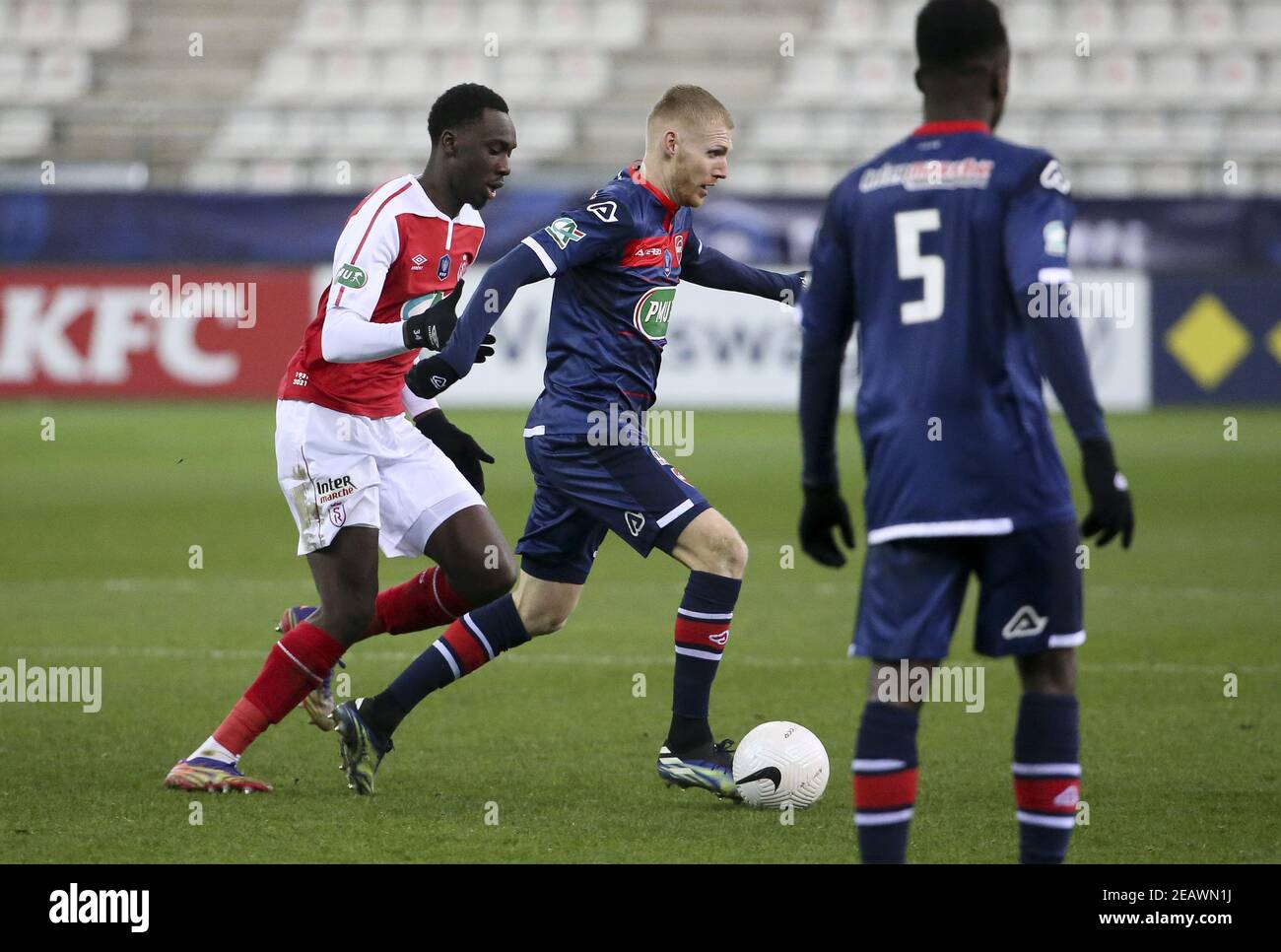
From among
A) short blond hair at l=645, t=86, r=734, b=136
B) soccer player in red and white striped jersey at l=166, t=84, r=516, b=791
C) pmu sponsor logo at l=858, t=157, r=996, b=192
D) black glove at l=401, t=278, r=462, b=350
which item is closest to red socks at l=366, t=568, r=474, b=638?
soccer player in red and white striped jersey at l=166, t=84, r=516, b=791

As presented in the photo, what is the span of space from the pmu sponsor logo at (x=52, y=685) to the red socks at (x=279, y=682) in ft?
5.11

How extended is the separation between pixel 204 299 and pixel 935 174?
1878 cm

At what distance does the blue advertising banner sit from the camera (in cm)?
2028

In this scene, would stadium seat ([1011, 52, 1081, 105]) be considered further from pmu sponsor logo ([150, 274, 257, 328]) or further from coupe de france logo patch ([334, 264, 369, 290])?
coupe de france logo patch ([334, 264, 369, 290])

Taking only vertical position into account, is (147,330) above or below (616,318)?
below

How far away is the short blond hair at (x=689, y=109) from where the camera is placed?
5.64 metres

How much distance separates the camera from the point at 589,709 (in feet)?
23.0

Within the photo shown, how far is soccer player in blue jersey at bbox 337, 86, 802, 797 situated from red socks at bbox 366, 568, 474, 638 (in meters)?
0.26

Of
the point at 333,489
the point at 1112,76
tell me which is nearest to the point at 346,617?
the point at 333,489

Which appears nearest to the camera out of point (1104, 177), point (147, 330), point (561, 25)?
point (147, 330)

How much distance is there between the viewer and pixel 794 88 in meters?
26.6

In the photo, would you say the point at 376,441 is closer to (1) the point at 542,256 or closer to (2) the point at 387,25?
(1) the point at 542,256

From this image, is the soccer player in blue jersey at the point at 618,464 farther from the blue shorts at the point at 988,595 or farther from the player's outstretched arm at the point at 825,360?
the blue shorts at the point at 988,595
